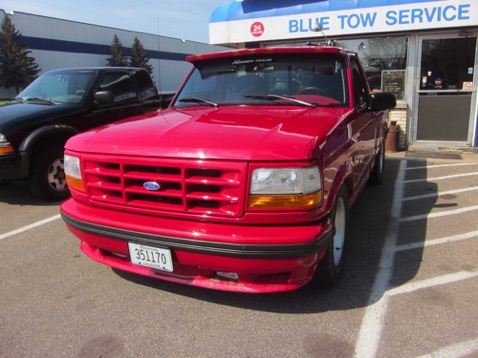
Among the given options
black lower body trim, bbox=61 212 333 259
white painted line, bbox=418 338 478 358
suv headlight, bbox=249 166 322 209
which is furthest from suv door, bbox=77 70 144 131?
white painted line, bbox=418 338 478 358

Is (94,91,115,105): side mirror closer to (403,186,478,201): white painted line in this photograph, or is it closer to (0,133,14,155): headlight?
(0,133,14,155): headlight

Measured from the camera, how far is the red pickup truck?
7.89ft

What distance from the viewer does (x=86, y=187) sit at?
115 inches

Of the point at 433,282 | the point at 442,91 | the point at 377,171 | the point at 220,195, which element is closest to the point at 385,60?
the point at 442,91

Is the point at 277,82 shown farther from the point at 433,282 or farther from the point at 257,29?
the point at 257,29

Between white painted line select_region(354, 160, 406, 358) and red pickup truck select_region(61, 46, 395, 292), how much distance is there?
33 centimetres

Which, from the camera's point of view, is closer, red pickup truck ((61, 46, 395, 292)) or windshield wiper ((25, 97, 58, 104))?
red pickup truck ((61, 46, 395, 292))

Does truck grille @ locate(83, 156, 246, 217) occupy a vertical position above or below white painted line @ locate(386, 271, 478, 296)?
above

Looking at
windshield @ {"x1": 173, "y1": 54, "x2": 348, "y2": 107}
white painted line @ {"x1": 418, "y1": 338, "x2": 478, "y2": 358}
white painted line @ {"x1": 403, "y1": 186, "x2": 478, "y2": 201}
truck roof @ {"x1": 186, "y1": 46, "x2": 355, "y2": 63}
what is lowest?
white painted line @ {"x1": 418, "y1": 338, "x2": 478, "y2": 358}

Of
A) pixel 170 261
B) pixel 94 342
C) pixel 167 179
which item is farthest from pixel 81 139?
pixel 94 342

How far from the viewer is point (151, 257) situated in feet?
8.67

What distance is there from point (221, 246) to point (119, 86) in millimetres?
5019

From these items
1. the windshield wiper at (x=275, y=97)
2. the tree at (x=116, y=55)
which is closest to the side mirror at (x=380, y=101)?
the windshield wiper at (x=275, y=97)

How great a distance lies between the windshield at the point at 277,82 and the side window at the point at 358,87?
0.24 m
